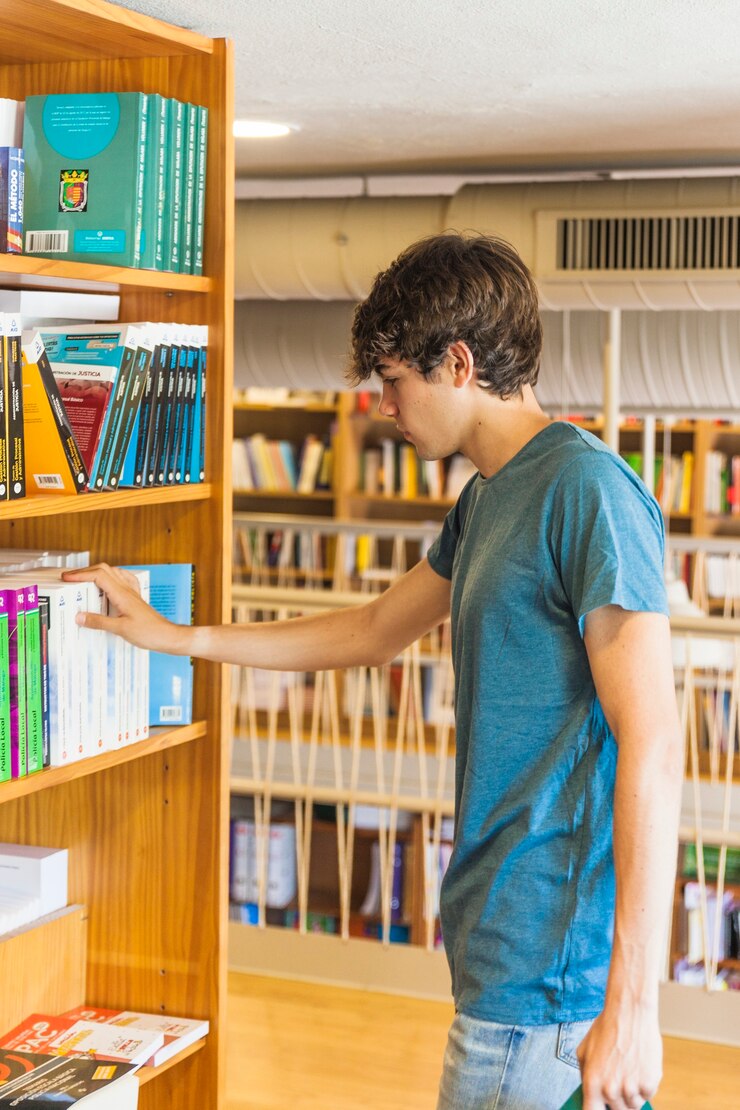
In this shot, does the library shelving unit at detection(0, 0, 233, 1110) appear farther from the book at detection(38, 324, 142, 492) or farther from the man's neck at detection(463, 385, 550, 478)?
the man's neck at detection(463, 385, 550, 478)

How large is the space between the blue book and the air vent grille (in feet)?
5.97

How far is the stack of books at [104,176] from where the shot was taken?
1.59m

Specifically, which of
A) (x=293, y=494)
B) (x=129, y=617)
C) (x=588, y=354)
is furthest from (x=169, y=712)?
(x=293, y=494)

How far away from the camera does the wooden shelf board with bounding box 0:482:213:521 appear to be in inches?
55.1

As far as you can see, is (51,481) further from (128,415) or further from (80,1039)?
(80,1039)

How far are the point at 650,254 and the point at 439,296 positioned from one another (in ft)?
6.26

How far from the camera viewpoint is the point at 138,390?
1600 mm

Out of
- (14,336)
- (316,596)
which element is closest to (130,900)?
(14,336)

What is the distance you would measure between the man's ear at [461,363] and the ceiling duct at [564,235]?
189cm

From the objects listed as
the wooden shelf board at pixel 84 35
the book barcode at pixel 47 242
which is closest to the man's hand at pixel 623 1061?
the book barcode at pixel 47 242

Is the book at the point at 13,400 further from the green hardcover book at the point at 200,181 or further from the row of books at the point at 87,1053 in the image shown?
the row of books at the point at 87,1053

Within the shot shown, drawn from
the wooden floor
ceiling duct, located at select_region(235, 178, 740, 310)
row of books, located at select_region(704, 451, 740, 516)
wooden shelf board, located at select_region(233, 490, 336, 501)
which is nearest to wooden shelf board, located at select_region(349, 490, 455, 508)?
→ wooden shelf board, located at select_region(233, 490, 336, 501)

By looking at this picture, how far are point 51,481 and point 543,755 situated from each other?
64 cm

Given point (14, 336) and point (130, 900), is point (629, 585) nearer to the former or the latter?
point (14, 336)
